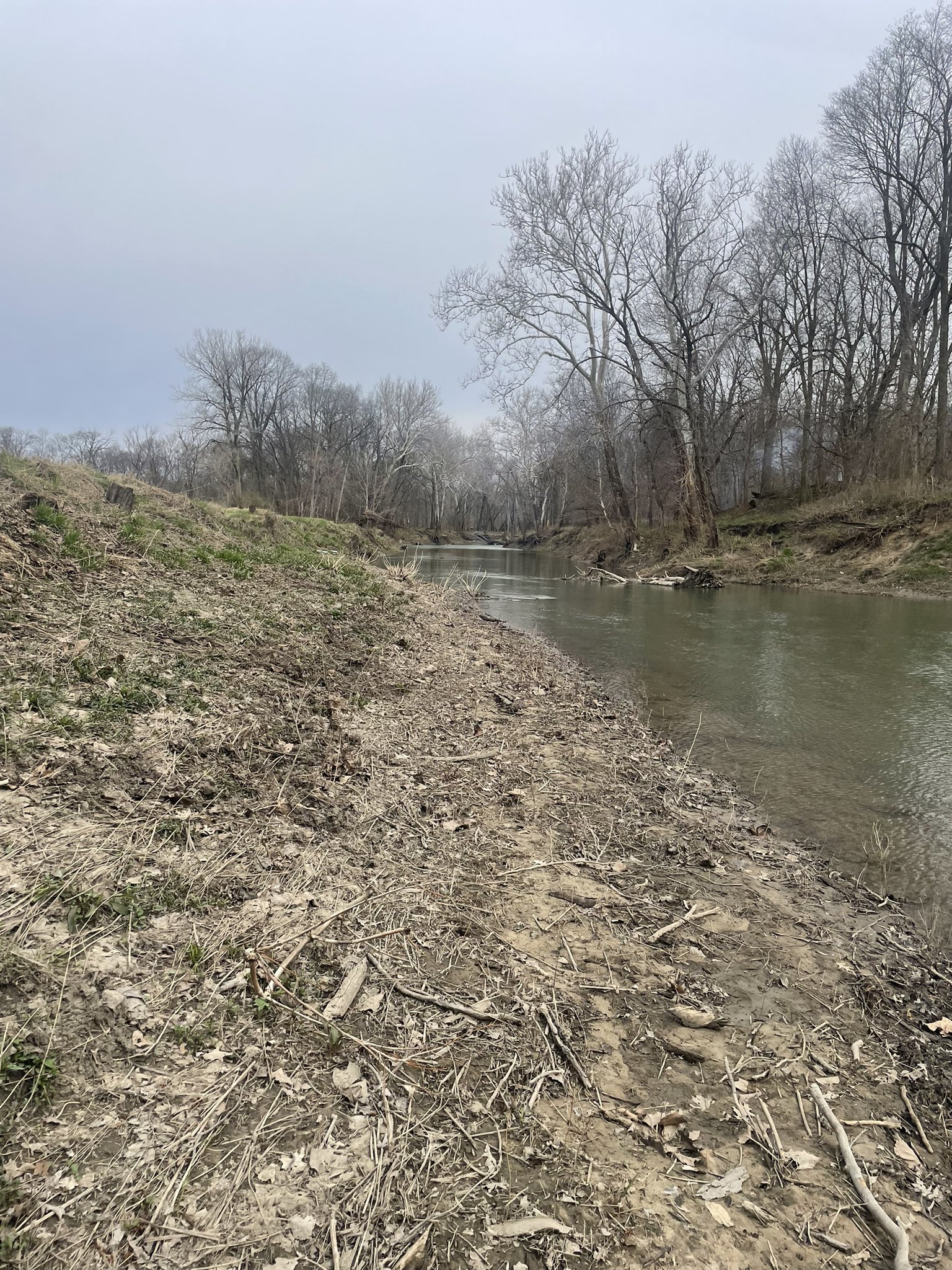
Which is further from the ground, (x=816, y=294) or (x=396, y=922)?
(x=816, y=294)

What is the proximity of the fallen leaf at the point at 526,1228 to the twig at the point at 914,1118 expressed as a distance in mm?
1221

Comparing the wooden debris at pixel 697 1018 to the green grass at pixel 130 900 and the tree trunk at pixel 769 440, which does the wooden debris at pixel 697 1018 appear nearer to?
the green grass at pixel 130 900

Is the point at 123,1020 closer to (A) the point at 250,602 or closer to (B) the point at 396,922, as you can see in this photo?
(B) the point at 396,922

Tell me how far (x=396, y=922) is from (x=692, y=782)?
9.97 ft

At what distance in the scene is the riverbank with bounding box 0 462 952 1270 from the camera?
1607 millimetres

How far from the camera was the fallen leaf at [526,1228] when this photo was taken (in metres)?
1.61

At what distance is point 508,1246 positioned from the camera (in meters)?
1.59

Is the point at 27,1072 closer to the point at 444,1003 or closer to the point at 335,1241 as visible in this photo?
the point at 335,1241

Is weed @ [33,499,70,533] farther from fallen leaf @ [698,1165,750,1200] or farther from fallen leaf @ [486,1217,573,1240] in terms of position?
fallen leaf @ [698,1165,750,1200]

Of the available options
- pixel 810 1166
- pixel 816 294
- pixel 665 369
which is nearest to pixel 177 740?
pixel 810 1166

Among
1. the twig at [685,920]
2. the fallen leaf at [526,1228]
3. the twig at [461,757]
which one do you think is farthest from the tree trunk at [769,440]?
the fallen leaf at [526,1228]

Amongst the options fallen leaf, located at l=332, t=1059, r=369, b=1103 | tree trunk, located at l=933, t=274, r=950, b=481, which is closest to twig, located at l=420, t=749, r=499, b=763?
fallen leaf, located at l=332, t=1059, r=369, b=1103

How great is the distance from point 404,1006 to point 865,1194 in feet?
4.89

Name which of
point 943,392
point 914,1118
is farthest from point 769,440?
point 914,1118
